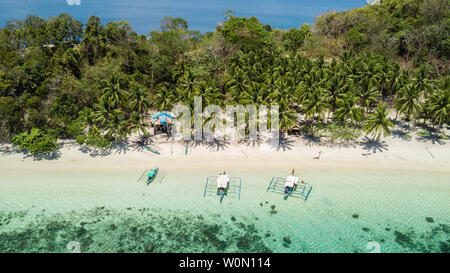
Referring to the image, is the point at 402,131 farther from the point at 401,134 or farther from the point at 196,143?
the point at 196,143

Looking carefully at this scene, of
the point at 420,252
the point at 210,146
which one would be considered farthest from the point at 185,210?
the point at 420,252

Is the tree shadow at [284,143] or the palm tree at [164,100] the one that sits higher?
the palm tree at [164,100]

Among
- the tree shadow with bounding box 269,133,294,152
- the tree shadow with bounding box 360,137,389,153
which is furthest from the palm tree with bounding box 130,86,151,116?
the tree shadow with bounding box 360,137,389,153

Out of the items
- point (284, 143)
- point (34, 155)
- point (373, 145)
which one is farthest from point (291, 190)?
point (34, 155)

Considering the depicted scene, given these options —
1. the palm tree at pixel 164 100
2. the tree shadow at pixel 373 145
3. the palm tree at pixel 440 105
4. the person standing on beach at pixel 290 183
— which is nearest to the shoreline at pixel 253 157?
the tree shadow at pixel 373 145

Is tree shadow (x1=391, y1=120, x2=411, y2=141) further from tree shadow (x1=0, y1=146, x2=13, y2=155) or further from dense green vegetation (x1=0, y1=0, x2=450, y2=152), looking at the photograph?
tree shadow (x1=0, y1=146, x2=13, y2=155)

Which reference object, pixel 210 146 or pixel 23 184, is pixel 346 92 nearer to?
pixel 210 146

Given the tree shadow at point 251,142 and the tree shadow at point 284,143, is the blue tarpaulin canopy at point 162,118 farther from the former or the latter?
the tree shadow at point 284,143
